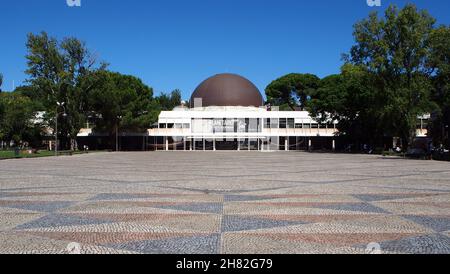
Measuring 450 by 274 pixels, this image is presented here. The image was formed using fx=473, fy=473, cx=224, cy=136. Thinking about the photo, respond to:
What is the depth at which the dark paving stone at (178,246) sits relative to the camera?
642 centimetres

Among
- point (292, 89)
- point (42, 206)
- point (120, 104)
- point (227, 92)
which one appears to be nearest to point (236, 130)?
point (227, 92)

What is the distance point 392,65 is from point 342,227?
3539 cm

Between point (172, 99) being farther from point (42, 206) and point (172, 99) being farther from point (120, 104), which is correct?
point (42, 206)

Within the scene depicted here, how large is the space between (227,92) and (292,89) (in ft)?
69.2

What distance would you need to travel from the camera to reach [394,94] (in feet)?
132

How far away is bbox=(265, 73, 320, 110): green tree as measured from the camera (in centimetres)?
9806

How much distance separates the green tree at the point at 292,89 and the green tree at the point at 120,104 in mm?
39082

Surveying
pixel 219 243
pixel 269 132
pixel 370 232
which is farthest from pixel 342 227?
pixel 269 132

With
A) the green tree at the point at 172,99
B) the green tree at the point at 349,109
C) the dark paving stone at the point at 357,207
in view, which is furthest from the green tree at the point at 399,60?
the green tree at the point at 172,99

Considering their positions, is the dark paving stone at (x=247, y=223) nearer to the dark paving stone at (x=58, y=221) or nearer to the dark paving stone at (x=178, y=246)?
the dark paving stone at (x=178, y=246)

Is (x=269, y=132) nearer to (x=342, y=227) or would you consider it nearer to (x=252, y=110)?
(x=252, y=110)

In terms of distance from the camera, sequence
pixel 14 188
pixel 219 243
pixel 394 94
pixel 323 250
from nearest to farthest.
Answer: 1. pixel 323 250
2. pixel 219 243
3. pixel 14 188
4. pixel 394 94
